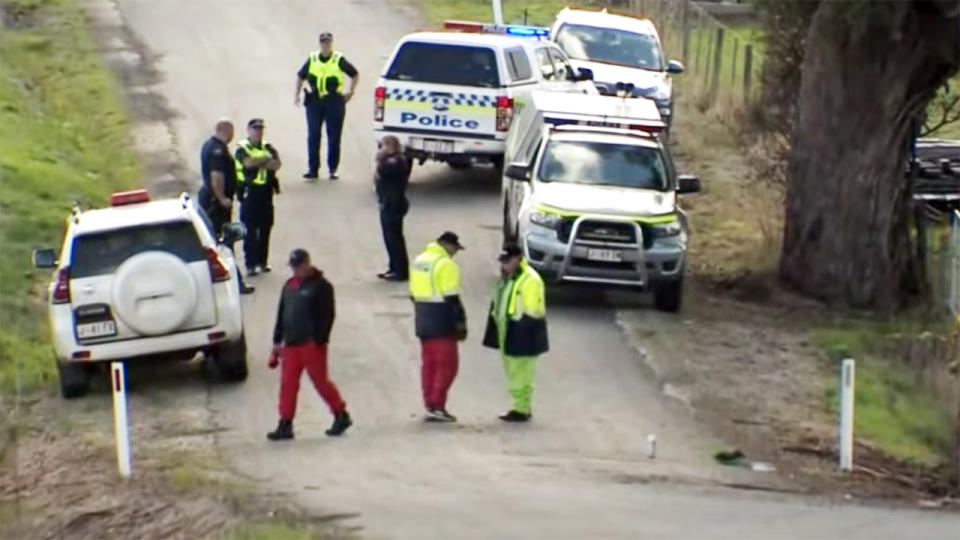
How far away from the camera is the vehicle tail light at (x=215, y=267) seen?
19.3 meters

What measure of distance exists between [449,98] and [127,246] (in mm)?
9743

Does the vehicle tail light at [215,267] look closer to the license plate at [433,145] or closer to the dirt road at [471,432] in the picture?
the dirt road at [471,432]

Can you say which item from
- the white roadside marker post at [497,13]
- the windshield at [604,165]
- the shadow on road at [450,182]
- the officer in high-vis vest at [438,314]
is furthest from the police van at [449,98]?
the white roadside marker post at [497,13]

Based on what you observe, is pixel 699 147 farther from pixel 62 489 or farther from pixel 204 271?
pixel 62 489

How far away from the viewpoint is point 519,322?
18.2 m

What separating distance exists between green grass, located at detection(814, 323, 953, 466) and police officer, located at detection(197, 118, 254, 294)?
20.9 ft

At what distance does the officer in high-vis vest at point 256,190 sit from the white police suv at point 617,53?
8.90 metres

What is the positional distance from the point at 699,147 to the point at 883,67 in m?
9.61

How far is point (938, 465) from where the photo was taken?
18.6m

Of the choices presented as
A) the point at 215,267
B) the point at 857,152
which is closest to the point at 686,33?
the point at 857,152

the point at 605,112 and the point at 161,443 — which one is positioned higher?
the point at 605,112

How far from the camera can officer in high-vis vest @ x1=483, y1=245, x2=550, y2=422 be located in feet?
59.9

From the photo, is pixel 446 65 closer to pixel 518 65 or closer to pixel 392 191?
pixel 518 65

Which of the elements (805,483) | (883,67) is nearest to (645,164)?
(883,67)
